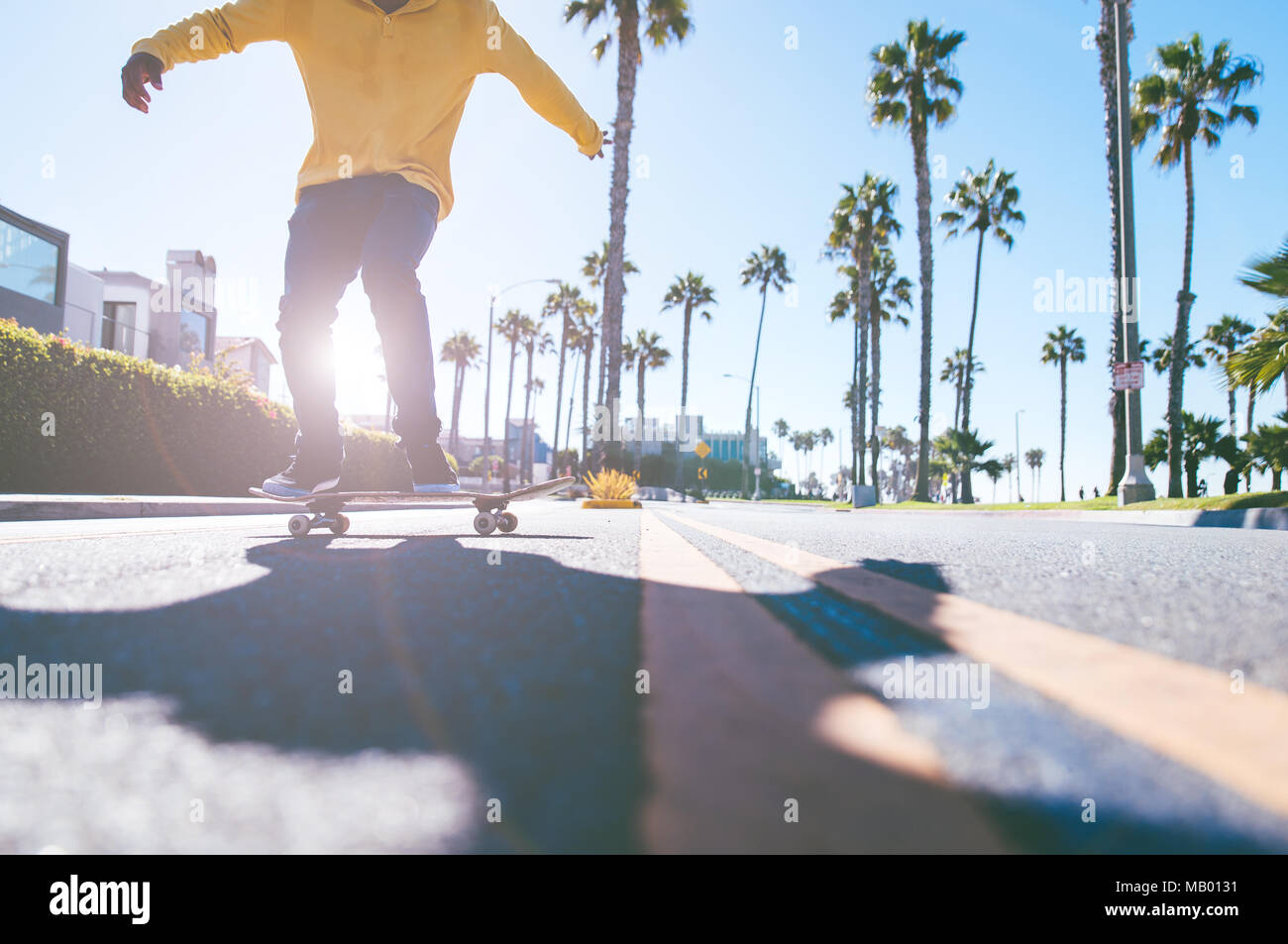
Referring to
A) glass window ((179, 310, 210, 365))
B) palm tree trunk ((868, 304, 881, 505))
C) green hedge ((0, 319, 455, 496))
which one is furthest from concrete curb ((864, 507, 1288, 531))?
glass window ((179, 310, 210, 365))

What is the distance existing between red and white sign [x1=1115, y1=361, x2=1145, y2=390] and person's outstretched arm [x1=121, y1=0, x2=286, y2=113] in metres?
14.6

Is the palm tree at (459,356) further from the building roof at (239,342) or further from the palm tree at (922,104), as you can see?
the palm tree at (922,104)

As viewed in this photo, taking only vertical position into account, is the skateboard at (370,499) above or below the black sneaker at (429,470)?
below

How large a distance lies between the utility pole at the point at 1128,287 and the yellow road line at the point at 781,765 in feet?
49.5

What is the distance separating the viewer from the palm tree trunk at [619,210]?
65.1 feet

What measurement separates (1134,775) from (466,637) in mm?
899

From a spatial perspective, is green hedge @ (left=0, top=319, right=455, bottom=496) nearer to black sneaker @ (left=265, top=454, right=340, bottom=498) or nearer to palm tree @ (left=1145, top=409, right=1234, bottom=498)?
black sneaker @ (left=265, top=454, right=340, bottom=498)

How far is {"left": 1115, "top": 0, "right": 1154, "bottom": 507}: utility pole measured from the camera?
1323cm

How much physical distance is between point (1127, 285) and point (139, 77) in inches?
617

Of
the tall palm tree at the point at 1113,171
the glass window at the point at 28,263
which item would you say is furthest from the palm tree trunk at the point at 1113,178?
the glass window at the point at 28,263

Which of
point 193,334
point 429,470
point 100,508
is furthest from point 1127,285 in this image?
point 193,334
